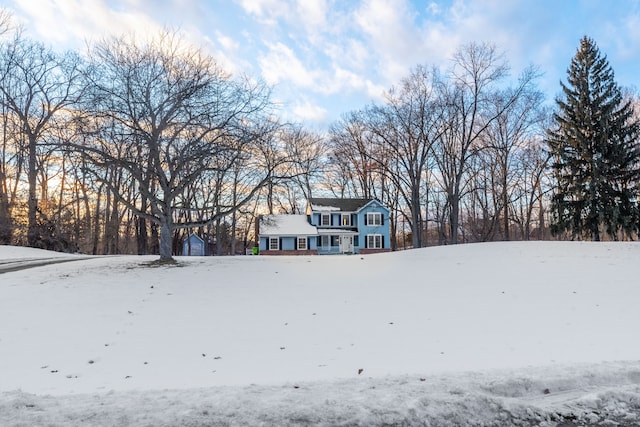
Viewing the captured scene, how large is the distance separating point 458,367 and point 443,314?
8.62 ft

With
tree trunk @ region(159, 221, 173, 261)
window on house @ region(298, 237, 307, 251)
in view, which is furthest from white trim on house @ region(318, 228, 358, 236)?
tree trunk @ region(159, 221, 173, 261)

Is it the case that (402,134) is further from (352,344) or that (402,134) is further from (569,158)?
(352,344)


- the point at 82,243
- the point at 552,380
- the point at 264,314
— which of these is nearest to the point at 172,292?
the point at 264,314

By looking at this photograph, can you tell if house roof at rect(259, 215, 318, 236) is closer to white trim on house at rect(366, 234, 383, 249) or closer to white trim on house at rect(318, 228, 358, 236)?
white trim on house at rect(318, 228, 358, 236)

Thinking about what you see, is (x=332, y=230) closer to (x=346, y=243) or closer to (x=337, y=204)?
(x=346, y=243)

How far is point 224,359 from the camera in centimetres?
470

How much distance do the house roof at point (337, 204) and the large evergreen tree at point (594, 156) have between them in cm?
1877

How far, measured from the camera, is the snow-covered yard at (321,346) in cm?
294

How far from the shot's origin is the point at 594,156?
20.1 m

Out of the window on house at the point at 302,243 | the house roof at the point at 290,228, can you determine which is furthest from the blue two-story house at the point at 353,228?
the window on house at the point at 302,243

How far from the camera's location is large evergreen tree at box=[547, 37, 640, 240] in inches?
767

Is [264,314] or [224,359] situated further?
[264,314]

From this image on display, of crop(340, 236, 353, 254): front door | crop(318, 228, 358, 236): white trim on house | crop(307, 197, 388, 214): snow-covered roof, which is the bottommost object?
crop(340, 236, 353, 254): front door

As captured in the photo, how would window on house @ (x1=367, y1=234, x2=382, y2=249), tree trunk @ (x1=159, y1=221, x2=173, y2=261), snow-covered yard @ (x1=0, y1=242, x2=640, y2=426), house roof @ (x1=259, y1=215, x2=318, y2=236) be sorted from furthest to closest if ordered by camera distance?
window on house @ (x1=367, y1=234, x2=382, y2=249) < house roof @ (x1=259, y1=215, x2=318, y2=236) < tree trunk @ (x1=159, y1=221, x2=173, y2=261) < snow-covered yard @ (x1=0, y1=242, x2=640, y2=426)
